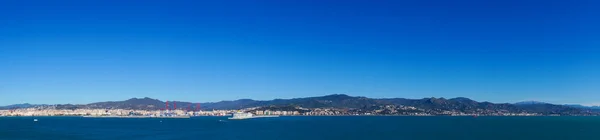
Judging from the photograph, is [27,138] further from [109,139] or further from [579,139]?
[579,139]

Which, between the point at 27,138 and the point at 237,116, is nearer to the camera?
the point at 27,138

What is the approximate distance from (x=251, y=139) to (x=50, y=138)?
25.3 m

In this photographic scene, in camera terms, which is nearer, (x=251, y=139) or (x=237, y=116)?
(x=251, y=139)

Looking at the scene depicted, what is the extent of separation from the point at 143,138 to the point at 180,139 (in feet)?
14.8

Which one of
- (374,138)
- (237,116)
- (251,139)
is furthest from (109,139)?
(237,116)

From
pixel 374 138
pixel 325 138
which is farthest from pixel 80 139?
pixel 374 138

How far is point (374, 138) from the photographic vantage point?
5591 cm

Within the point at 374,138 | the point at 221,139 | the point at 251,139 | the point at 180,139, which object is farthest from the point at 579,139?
the point at 180,139

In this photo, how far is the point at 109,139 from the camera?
54156mm

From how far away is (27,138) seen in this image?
55594 mm

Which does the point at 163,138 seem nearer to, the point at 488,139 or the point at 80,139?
the point at 80,139

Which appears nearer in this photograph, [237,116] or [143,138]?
[143,138]

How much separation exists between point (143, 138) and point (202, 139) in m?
7.19

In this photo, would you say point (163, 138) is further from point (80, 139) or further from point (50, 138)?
point (50, 138)
